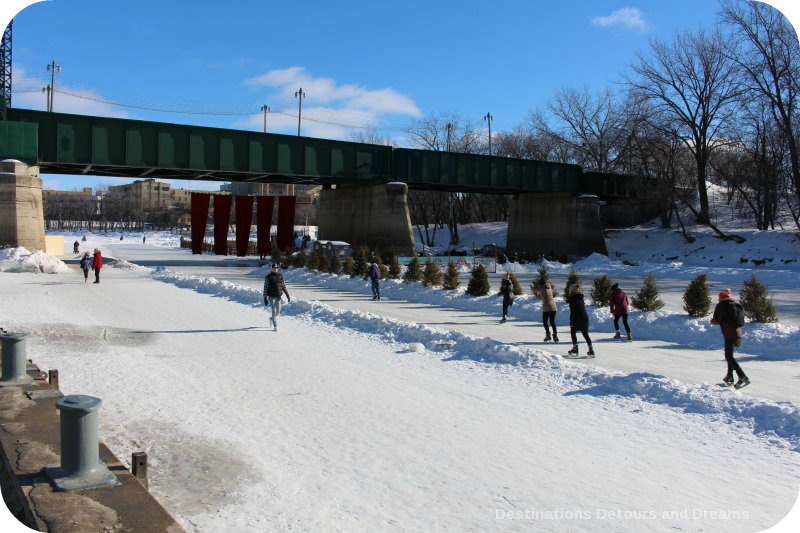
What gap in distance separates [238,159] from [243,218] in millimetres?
8763

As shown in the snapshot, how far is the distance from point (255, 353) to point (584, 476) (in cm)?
725

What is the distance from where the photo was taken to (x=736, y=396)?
812 centimetres

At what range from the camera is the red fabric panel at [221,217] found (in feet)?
148

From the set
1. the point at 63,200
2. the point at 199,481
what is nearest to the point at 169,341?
the point at 199,481

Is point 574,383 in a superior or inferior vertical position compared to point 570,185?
inferior

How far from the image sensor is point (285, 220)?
152 feet

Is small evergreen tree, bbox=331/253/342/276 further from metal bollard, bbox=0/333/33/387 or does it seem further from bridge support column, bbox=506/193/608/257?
metal bollard, bbox=0/333/33/387

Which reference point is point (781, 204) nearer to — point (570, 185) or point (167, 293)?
point (570, 185)

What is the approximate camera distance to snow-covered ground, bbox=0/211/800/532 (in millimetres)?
4961

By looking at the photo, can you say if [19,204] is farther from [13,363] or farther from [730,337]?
[730,337]

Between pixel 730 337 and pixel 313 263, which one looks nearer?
pixel 730 337

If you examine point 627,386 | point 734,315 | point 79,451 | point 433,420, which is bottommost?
point 433,420

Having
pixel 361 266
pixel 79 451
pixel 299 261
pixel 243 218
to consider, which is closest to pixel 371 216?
pixel 243 218

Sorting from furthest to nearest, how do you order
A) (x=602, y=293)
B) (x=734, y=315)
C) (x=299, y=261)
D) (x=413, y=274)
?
(x=299, y=261) < (x=413, y=274) < (x=602, y=293) < (x=734, y=315)
